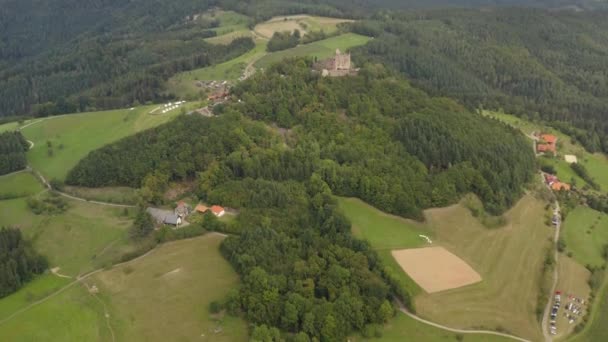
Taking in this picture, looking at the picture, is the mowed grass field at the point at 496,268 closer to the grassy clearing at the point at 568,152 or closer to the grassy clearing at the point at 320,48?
the grassy clearing at the point at 568,152

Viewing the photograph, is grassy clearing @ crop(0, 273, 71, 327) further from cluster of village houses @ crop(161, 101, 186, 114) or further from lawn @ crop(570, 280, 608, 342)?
lawn @ crop(570, 280, 608, 342)

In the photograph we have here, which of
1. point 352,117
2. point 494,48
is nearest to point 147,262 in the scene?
point 352,117

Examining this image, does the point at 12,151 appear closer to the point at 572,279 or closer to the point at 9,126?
the point at 9,126

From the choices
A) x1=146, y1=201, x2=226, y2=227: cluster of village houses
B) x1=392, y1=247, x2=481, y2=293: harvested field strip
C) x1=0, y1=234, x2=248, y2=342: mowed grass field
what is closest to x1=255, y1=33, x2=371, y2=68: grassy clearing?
x1=146, y1=201, x2=226, y2=227: cluster of village houses

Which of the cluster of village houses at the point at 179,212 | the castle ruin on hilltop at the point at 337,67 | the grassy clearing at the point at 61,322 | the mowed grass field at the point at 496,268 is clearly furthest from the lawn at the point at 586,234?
the grassy clearing at the point at 61,322

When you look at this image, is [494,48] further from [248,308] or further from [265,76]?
[248,308]

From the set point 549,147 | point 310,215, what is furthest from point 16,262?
point 549,147
